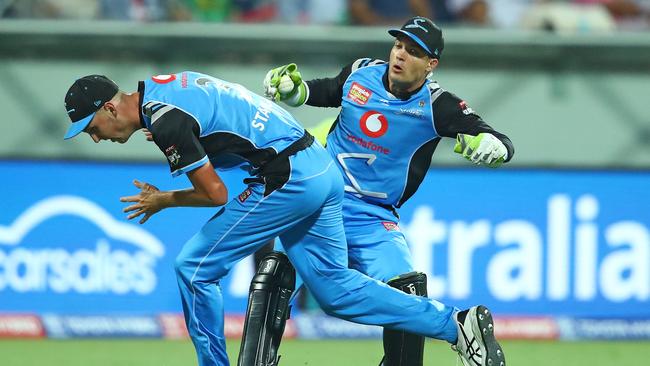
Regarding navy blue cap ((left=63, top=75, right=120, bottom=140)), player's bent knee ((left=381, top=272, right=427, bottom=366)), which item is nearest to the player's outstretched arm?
navy blue cap ((left=63, top=75, right=120, bottom=140))

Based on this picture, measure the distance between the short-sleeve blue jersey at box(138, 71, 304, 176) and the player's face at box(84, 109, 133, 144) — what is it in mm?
120

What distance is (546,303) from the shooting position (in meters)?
10.4

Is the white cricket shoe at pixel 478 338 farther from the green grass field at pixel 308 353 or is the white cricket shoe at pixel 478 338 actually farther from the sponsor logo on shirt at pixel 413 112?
the green grass field at pixel 308 353

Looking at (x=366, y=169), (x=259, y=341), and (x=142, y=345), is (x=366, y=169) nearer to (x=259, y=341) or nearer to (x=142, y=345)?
(x=259, y=341)

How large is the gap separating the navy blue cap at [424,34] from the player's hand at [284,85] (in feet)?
2.11

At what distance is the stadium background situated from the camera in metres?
10.1

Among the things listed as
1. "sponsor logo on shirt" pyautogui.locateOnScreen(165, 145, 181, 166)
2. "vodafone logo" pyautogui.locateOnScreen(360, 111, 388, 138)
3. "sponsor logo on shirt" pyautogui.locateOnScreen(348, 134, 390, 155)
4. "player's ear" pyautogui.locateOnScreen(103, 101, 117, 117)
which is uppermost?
"vodafone logo" pyautogui.locateOnScreen(360, 111, 388, 138)

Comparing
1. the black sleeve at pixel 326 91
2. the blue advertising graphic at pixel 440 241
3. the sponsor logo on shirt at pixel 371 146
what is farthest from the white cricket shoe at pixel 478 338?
the blue advertising graphic at pixel 440 241

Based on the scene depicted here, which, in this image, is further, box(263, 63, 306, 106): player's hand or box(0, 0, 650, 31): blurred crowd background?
box(0, 0, 650, 31): blurred crowd background

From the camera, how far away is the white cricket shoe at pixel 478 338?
21.5ft

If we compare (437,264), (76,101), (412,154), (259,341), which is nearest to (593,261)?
(437,264)

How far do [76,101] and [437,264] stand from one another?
191 inches

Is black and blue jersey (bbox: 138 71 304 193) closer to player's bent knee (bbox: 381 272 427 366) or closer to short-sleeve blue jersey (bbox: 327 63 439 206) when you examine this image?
short-sleeve blue jersey (bbox: 327 63 439 206)

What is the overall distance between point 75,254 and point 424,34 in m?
4.34
